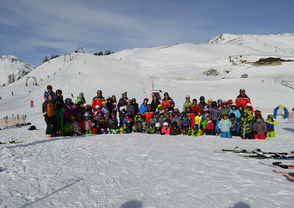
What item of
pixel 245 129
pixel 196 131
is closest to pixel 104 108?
pixel 196 131

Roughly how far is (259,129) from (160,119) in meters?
3.98

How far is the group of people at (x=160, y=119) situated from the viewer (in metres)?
7.62

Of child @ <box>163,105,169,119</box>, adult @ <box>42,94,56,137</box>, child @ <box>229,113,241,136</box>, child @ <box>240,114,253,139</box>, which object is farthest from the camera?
child @ <box>163,105,169,119</box>

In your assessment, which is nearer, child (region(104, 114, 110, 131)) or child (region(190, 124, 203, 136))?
child (region(190, 124, 203, 136))

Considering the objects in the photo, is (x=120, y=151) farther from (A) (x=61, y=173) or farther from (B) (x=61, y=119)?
(B) (x=61, y=119)

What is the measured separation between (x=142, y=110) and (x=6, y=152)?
→ 5812 millimetres

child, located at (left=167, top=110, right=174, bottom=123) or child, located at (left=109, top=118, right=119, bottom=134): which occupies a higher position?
child, located at (left=167, top=110, right=174, bottom=123)

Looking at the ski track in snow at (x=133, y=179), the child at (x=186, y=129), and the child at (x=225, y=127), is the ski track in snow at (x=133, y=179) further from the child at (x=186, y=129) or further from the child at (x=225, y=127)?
the child at (x=186, y=129)

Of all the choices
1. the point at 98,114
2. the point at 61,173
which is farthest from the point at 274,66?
the point at 61,173

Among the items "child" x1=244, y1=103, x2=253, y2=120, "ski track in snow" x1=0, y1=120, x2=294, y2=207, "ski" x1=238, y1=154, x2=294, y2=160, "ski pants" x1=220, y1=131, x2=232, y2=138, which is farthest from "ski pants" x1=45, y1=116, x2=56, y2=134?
"child" x1=244, y1=103, x2=253, y2=120

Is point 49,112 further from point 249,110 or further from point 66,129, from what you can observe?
point 249,110

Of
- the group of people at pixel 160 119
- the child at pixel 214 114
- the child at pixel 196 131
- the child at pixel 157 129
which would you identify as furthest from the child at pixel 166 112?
the child at pixel 214 114

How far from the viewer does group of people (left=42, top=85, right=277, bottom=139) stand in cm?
762

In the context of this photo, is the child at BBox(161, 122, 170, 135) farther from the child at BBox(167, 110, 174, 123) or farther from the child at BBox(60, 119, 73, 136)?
the child at BBox(60, 119, 73, 136)
